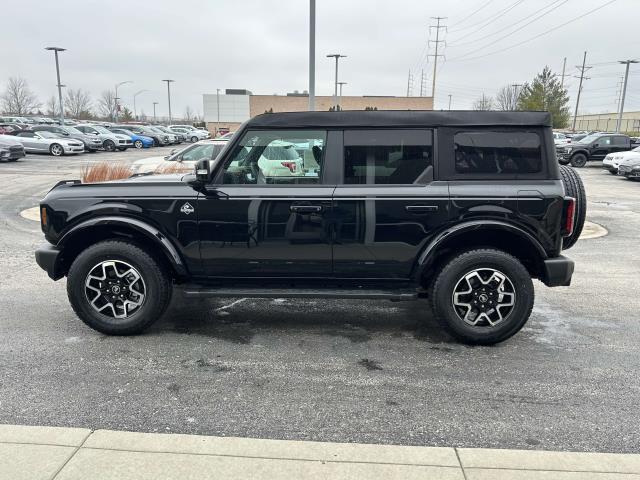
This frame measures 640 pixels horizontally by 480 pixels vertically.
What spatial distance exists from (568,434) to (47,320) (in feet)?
14.6

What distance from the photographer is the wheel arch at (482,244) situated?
408cm

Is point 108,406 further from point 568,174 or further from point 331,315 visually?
point 568,174

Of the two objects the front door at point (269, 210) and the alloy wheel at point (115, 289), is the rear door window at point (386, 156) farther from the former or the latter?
the alloy wheel at point (115, 289)

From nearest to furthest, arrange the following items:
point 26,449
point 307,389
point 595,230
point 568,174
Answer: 1. point 26,449
2. point 307,389
3. point 568,174
4. point 595,230

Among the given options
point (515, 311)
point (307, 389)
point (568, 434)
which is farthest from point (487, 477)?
point (515, 311)

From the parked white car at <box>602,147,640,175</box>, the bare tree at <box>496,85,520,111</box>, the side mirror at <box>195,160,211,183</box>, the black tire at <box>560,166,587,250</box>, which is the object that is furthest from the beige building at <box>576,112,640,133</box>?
the side mirror at <box>195,160,211,183</box>

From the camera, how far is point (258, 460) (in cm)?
265

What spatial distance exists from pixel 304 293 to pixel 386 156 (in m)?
1.34

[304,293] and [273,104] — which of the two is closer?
[304,293]

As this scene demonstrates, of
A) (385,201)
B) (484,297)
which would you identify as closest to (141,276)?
(385,201)

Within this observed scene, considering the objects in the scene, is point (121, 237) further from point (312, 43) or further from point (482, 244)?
point (312, 43)

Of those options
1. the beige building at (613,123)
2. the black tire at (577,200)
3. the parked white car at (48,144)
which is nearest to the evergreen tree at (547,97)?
the beige building at (613,123)

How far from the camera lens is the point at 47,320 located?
15.7 feet

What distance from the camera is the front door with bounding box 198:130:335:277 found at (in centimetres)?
418
